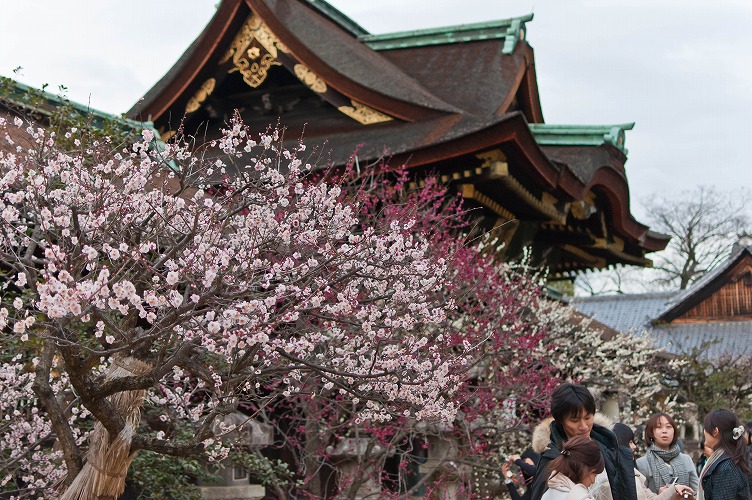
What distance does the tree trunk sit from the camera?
4.78 meters

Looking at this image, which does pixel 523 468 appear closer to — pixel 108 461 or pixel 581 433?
pixel 581 433

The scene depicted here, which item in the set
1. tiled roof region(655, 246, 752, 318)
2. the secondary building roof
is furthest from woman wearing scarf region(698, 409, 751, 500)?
tiled roof region(655, 246, 752, 318)

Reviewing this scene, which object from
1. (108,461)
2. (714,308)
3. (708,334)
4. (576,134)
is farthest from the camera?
(714,308)

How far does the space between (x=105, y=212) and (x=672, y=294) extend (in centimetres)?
2968

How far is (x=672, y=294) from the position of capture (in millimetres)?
31891

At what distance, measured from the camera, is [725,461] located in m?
5.19

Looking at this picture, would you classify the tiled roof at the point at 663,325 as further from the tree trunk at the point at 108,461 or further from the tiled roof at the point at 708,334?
the tree trunk at the point at 108,461

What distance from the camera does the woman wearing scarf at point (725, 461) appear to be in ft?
16.8

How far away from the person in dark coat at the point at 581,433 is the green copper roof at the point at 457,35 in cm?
969

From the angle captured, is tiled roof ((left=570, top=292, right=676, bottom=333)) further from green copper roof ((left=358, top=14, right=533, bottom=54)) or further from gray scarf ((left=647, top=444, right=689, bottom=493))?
gray scarf ((left=647, top=444, right=689, bottom=493))

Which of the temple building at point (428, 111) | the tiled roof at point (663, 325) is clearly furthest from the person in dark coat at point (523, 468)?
the tiled roof at point (663, 325)

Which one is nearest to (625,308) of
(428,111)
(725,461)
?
(428,111)

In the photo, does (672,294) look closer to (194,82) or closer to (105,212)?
(194,82)

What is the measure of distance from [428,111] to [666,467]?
6.06m
